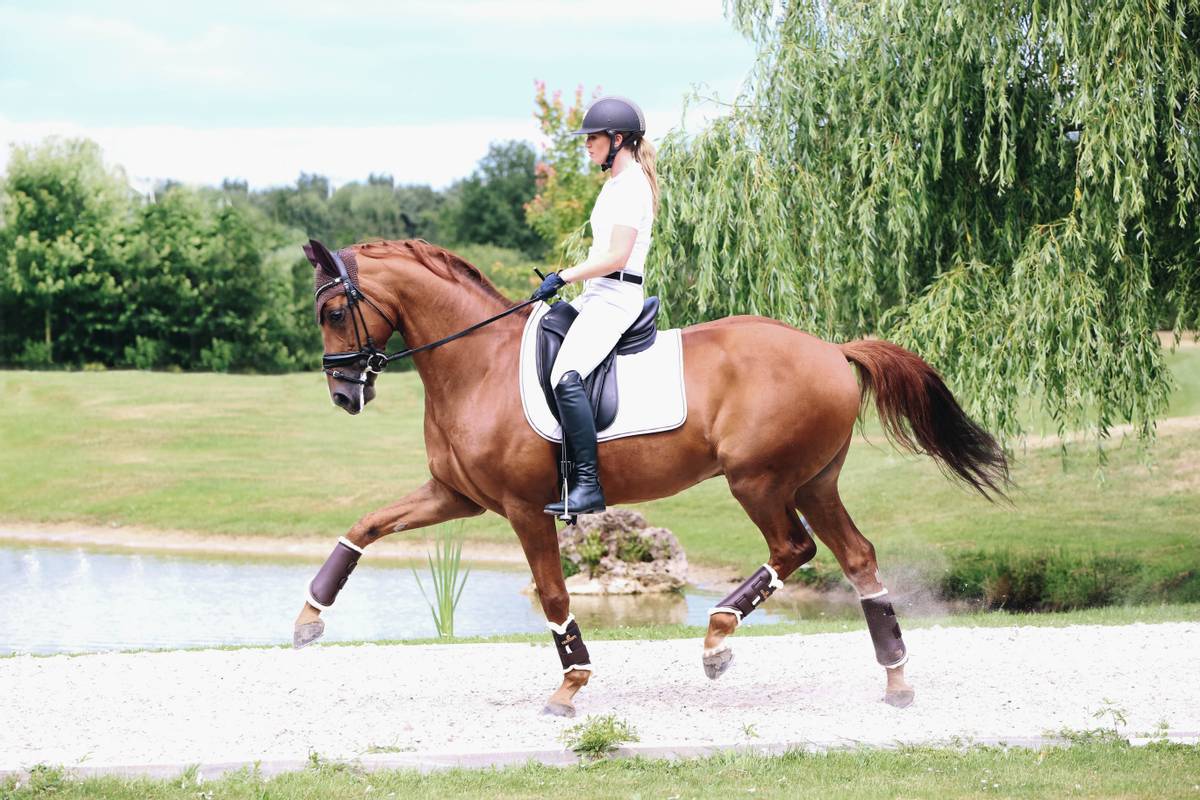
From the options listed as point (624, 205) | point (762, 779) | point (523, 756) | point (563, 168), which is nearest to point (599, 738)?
point (523, 756)

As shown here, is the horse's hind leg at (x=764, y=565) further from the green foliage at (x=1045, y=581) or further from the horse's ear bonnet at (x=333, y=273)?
the green foliage at (x=1045, y=581)

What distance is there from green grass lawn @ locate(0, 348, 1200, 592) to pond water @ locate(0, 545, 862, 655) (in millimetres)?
2274

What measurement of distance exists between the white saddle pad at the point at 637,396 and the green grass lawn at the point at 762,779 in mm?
1690

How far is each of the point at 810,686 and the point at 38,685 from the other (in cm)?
459

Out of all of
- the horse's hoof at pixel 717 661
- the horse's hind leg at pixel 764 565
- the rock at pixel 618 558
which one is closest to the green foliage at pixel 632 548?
the rock at pixel 618 558

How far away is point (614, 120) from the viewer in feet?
20.3

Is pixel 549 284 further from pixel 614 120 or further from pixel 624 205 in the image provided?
pixel 614 120

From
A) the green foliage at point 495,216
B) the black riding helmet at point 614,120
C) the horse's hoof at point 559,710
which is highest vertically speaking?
the green foliage at point 495,216

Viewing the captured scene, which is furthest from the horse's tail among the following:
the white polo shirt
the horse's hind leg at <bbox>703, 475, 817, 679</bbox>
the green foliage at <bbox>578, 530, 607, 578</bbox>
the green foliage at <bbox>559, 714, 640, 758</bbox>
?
the green foliage at <bbox>578, 530, 607, 578</bbox>

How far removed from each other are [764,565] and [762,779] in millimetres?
1370

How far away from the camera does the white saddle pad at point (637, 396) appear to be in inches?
247

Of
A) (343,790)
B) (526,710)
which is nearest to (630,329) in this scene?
(526,710)

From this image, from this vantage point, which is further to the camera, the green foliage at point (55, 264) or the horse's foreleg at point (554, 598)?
the green foliage at point (55, 264)

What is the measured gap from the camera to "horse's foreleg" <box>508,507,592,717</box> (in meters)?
6.36
